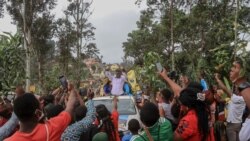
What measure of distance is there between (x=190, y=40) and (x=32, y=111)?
30905 mm

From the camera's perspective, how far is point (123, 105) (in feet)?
41.4

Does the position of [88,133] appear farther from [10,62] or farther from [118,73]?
[118,73]

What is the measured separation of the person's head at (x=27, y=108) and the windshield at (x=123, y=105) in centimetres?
821

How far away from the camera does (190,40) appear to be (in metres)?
34.3

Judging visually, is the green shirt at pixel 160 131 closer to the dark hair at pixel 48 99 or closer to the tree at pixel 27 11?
the dark hair at pixel 48 99

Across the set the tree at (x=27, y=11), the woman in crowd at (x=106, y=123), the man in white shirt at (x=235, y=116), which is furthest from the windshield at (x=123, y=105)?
the tree at (x=27, y=11)

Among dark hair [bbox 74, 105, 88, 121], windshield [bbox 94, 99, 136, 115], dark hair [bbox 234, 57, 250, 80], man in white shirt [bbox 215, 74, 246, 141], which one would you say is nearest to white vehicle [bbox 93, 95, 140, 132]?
windshield [bbox 94, 99, 136, 115]

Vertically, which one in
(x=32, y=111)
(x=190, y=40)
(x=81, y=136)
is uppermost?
(x=190, y=40)

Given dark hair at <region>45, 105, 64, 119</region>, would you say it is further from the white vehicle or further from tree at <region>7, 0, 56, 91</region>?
tree at <region>7, 0, 56, 91</region>

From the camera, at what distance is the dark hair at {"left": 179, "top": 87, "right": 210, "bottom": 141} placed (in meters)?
4.96

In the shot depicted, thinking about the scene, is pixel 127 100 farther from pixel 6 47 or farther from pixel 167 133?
pixel 167 133

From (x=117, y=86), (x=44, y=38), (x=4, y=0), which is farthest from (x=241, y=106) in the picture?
(x=44, y=38)

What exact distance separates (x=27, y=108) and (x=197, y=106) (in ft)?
6.22

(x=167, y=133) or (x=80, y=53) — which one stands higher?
(x=80, y=53)
